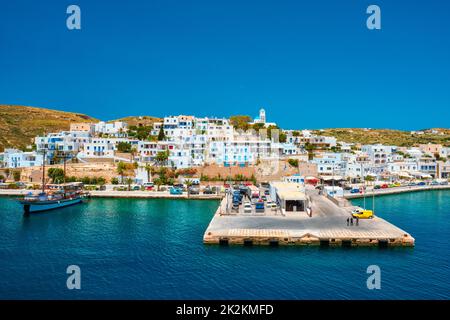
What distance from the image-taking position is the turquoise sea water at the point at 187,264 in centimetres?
2109

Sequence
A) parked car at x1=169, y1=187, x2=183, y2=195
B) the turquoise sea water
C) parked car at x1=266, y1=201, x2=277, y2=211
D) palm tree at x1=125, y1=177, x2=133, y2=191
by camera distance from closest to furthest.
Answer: the turquoise sea water < parked car at x1=266, y1=201, x2=277, y2=211 < parked car at x1=169, y1=187, x2=183, y2=195 < palm tree at x1=125, y1=177, x2=133, y2=191

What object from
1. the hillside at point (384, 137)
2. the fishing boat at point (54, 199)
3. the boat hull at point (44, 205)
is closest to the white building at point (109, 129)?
the fishing boat at point (54, 199)

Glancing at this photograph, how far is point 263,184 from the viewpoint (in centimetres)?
6644

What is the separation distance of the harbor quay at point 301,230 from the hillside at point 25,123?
268ft

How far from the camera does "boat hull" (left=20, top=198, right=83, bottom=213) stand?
43500 mm

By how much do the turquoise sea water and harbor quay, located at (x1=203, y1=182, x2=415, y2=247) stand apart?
90 cm

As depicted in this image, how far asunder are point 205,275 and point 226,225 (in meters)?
10.3

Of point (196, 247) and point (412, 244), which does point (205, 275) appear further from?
point (412, 244)

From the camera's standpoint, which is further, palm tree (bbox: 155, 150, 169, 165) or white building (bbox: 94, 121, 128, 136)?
white building (bbox: 94, 121, 128, 136)

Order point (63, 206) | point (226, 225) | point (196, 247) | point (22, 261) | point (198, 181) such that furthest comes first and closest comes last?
1. point (198, 181)
2. point (63, 206)
3. point (226, 225)
4. point (196, 247)
5. point (22, 261)

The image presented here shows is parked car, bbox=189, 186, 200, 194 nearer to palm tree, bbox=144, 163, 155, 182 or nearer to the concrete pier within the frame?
palm tree, bbox=144, 163, 155, 182
